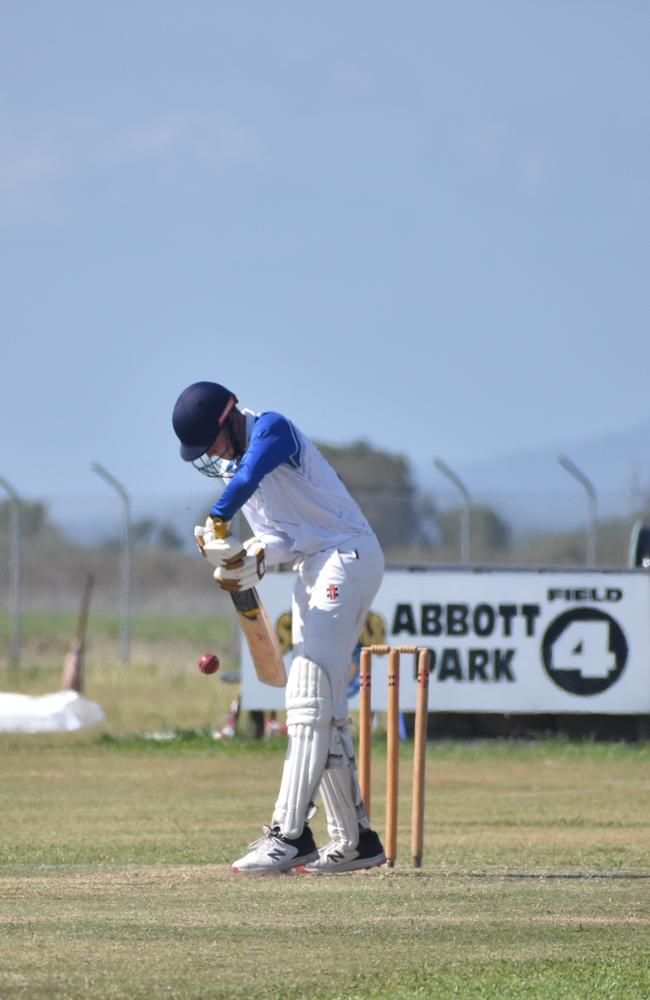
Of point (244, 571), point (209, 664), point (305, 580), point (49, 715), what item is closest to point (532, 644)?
point (49, 715)

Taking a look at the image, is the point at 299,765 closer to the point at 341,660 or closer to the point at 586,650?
the point at 341,660

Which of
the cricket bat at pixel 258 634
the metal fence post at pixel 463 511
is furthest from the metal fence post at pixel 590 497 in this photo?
the cricket bat at pixel 258 634

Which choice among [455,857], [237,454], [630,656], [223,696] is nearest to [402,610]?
[630,656]

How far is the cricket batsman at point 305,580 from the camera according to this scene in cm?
850

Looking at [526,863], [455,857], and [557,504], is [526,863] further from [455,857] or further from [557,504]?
[557,504]

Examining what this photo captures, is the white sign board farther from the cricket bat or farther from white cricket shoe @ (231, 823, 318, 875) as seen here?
white cricket shoe @ (231, 823, 318, 875)

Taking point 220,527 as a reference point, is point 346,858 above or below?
below

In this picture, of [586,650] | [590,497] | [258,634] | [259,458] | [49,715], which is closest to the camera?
[259,458]

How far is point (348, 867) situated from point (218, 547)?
58.2 inches

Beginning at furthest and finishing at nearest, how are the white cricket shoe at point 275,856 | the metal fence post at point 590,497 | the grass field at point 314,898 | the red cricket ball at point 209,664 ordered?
the metal fence post at point 590,497 → the red cricket ball at point 209,664 → the white cricket shoe at point 275,856 → the grass field at point 314,898

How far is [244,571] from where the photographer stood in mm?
8516

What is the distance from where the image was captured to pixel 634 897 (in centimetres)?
798

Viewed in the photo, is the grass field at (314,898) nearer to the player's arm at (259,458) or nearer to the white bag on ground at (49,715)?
the player's arm at (259,458)

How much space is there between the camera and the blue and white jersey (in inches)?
338
